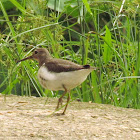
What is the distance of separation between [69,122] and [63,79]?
260 mm

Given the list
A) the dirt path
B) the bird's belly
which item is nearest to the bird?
the bird's belly

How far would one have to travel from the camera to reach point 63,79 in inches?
111

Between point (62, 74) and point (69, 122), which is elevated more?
point (62, 74)

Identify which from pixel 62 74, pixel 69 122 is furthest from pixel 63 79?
pixel 69 122

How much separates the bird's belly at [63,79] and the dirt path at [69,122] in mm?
210

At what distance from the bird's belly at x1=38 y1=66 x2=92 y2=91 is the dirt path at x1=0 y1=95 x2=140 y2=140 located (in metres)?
0.21

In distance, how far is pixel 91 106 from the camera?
3336 mm

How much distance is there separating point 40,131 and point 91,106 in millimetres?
865

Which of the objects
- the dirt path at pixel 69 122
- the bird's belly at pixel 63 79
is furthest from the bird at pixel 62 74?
the dirt path at pixel 69 122

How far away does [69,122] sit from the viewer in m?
2.80

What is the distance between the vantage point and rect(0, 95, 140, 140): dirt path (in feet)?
8.14

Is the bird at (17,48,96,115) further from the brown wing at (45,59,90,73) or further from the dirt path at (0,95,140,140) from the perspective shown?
the dirt path at (0,95,140,140)

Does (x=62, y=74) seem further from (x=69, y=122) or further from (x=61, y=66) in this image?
(x=69, y=122)

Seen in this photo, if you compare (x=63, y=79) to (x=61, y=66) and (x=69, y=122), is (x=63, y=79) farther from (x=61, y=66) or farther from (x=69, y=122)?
(x=69, y=122)
